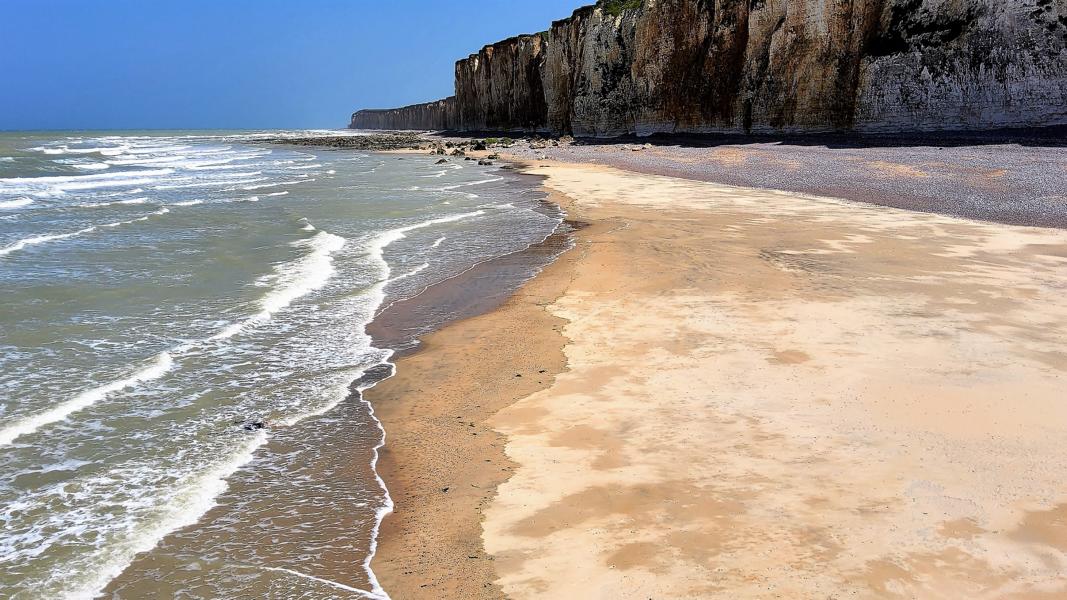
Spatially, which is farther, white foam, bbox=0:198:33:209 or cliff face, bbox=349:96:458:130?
cliff face, bbox=349:96:458:130

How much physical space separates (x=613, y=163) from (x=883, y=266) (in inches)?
864

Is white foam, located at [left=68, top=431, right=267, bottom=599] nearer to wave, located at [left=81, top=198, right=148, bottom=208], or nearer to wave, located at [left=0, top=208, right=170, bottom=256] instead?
wave, located at [left=0, top=208, right=170, bottom=256]

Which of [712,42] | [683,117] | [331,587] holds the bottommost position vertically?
[331,587]

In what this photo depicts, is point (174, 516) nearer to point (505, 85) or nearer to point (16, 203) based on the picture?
point (16, 203)

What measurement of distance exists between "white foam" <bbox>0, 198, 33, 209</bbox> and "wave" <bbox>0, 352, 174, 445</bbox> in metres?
16.2

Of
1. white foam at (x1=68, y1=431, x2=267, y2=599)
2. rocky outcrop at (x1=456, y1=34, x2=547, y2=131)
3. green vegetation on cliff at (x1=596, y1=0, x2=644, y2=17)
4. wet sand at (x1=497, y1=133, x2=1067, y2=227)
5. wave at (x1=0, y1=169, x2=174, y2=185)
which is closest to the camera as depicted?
white foam at (x1=68, y1=431, x2=267, y2=599)

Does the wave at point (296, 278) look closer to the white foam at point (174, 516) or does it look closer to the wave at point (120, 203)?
the white foam at point (174, 516)

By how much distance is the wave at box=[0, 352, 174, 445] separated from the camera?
5.10 meters

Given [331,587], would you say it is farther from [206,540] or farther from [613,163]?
[613,163]

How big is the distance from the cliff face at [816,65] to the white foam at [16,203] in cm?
2841

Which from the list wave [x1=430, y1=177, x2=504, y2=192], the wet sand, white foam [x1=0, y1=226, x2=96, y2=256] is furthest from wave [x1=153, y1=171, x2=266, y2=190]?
the wet sand

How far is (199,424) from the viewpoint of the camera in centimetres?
525

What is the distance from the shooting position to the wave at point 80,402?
5098 millimetres

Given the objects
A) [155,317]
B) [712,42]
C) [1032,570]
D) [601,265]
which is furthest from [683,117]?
[1032,570]
